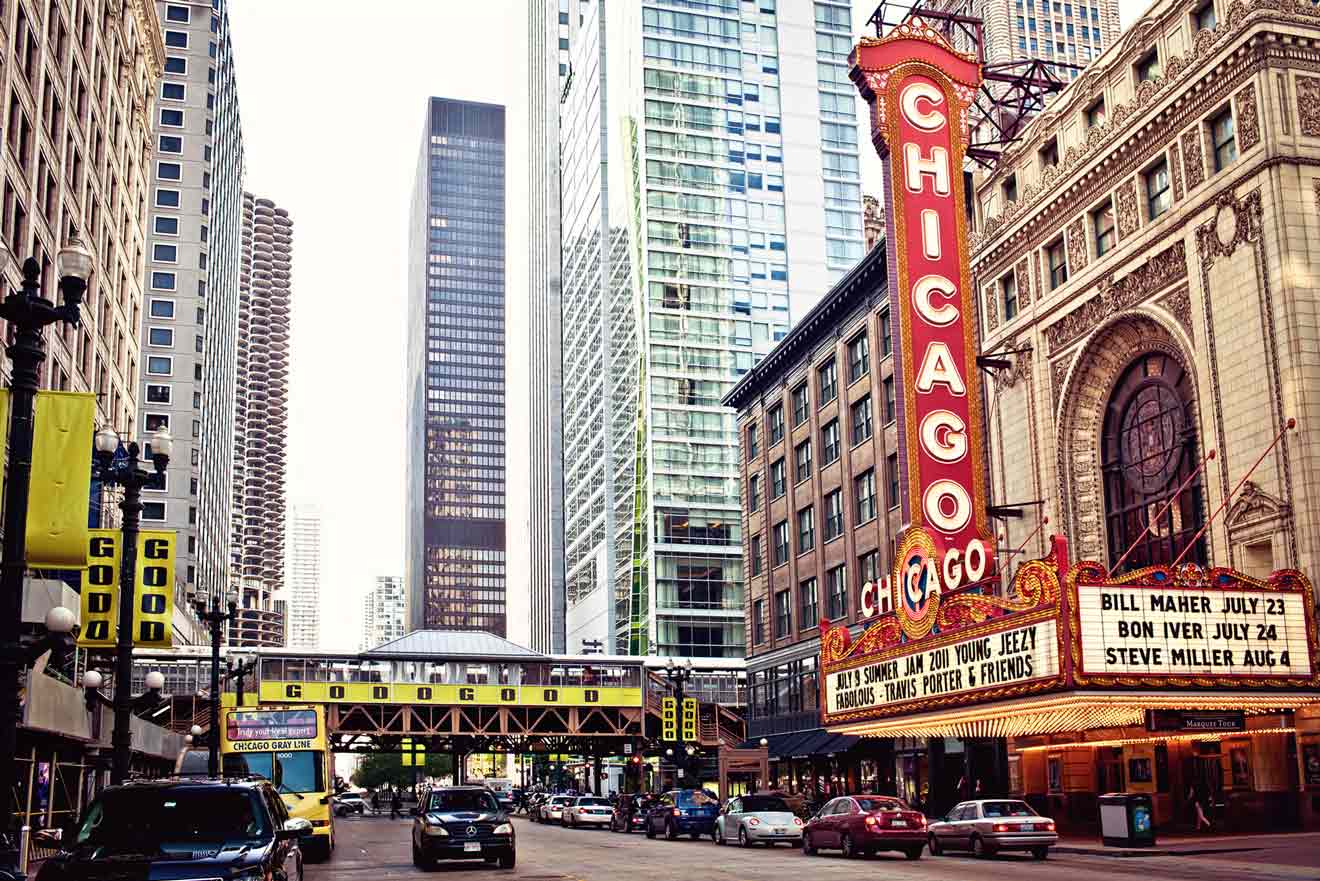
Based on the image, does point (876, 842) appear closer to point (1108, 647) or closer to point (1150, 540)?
point (1108, 647)

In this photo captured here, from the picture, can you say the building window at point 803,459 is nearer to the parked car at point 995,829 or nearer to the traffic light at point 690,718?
the traffic light at point 690,718

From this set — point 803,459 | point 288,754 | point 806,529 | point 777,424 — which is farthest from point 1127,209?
point 777,424

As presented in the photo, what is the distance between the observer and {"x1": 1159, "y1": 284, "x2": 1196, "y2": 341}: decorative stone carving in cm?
3756

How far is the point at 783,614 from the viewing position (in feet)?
247

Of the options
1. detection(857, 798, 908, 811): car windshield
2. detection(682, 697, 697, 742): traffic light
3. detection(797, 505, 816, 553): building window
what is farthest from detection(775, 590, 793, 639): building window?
detection(857, 798, 908, 811): car windshield

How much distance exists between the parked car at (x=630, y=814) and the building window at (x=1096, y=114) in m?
→ 31.5

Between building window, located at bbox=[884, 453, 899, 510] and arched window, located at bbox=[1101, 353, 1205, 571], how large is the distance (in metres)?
17.9

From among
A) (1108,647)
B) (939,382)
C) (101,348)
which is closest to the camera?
(1108,647)

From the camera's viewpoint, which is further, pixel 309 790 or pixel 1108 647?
pixel 309 790

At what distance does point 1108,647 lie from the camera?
104 feet

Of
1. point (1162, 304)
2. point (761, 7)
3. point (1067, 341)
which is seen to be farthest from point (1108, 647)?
point (761, 7)

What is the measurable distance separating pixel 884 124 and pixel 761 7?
9164cm

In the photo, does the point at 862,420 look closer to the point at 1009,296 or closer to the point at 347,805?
the point at 1009,296

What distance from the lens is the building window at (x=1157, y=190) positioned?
39.0 meters
